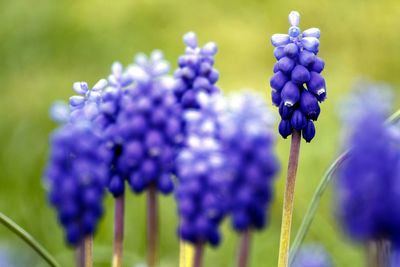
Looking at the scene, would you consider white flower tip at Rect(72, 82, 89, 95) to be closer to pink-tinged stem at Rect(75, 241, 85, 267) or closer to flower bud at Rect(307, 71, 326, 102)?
pink-tinged stem at Rect(75, 241, 85, 267)

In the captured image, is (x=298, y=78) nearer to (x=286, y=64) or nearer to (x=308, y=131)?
(x=286, y=64)

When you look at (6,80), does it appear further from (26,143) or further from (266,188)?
(266,188)

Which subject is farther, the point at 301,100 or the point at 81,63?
the point at 81,63

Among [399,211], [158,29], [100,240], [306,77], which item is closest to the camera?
[399,211]

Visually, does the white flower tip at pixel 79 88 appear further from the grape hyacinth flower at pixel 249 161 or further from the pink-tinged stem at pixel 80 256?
the grape hyacinth flower at pixel 249 161

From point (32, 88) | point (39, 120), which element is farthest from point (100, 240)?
point (32, 88)

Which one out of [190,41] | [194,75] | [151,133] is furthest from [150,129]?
[190,41]

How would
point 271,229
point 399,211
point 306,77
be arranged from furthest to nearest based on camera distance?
point 271,229 < point 306,77 < point 399,211

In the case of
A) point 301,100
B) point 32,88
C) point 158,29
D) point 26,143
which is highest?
point 158,29
